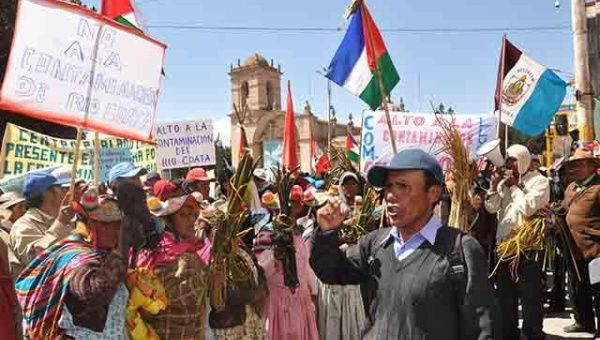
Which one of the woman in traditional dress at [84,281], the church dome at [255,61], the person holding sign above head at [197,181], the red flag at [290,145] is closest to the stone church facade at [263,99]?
the church dome at [255,61]

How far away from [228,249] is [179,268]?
0.32 meters

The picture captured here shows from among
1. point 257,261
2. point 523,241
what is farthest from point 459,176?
point 523,241

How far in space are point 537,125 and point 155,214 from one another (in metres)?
Answer: 5.74

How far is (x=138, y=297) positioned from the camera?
3.17 meters

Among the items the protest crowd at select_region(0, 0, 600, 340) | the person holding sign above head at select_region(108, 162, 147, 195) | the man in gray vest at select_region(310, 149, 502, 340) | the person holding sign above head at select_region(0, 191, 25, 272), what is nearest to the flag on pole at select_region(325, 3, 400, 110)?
the protest crowd at select_region(0, 0, 600, 340)

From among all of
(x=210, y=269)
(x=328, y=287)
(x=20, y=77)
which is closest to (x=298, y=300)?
(x=328, y=287)

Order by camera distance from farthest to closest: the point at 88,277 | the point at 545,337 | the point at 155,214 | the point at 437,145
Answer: the point at 437,145
the point at 545,337
the point at 155,214
the point at 88,277

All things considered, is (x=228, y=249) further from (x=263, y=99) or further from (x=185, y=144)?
(x=263, y=99)

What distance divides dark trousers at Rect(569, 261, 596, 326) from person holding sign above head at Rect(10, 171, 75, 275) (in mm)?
5310

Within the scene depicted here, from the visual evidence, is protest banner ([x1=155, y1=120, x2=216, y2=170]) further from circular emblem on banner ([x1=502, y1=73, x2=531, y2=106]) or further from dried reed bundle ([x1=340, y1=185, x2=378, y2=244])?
circular emblem on banner ([x1=502, y1=73, x2=531, y2=106])

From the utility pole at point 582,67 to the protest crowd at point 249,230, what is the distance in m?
3.64

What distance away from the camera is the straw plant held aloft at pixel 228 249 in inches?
135

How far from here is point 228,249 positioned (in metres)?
3.48

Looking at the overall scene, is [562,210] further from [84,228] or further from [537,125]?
[84,228]
